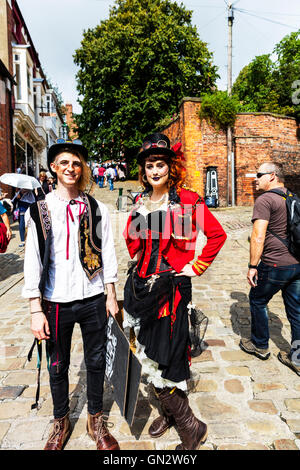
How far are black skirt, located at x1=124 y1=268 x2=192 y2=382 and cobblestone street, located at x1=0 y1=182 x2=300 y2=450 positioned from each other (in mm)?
675

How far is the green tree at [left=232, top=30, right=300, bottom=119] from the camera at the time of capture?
83.6 feet

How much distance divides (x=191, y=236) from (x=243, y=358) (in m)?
2.07

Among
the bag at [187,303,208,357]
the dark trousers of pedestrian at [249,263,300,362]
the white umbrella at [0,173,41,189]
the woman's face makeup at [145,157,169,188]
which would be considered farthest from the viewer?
the white umbrella at [0,173,41,189]

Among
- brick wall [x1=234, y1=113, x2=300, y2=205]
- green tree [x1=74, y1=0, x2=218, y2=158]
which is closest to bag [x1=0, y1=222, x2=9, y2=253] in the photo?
brick wall [x1=234, y1=113, x2=300, y2=205]

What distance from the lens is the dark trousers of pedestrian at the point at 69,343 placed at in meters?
2.26

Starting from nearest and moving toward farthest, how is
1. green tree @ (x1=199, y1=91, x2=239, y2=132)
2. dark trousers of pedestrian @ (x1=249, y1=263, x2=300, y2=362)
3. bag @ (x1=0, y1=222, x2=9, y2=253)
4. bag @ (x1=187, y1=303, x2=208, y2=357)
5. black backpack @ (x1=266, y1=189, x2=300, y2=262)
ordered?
black backpack @ (x1=266, y1=189, x2=300, y2=262), dark trousers of pedestrian @ (x1=249, y1=263, x2=300, y2=362), bag @ (x1=187, y1=303, x2=208, y2=357), bag @ (x1=0, y1=222, x2=9, y2=253), green tree @ (x1=199, y1=91, x2=239, y2=132)

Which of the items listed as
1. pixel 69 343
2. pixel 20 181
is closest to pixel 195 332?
pixel 69 343

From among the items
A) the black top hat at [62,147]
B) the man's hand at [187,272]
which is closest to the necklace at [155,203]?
the man's hand at [187,272]

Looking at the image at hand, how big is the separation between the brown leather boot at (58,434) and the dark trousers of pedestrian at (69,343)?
0.17 ft

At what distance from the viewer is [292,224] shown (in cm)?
313

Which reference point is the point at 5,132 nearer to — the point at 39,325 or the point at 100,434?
the point at 39,325

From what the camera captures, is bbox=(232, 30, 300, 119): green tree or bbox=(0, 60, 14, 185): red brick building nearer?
bbox=(0, 60, 14, 185): red brick building

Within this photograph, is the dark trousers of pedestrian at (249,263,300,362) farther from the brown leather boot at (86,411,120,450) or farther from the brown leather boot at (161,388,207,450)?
the brown leather boot at (86,411,120,450)

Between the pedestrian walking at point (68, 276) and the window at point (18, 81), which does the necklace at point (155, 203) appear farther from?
the window at point (18, 81)
